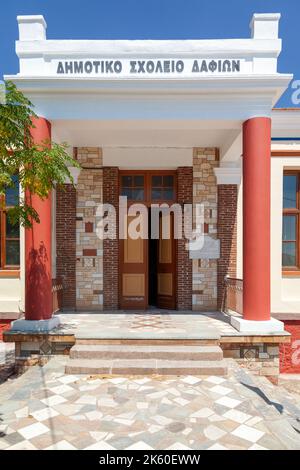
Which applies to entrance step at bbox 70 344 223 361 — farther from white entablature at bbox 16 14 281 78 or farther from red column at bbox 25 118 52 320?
white entablature at bbox 16 14 281 78

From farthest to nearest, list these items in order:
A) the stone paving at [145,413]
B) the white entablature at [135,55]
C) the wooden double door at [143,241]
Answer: the wooden double door at [143,241] < the white entablature at [135,55] < the stone paving at [145,413]

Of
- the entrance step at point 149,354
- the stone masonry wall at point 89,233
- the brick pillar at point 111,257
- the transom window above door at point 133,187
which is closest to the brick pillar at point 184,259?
the transom window above door at point 133,187

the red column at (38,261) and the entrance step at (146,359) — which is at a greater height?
the red column at (38,261)

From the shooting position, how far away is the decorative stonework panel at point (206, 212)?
8.25 m

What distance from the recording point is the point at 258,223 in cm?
591

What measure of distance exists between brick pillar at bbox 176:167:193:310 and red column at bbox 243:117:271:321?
7.96 ft

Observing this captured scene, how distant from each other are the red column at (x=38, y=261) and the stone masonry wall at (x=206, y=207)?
12.4 feet

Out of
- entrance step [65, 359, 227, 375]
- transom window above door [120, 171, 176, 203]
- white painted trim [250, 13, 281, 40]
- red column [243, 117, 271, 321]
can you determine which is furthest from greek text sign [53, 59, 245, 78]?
entrance step [65, 359, 227, 375]

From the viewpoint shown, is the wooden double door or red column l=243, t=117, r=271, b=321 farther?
the wooden double door

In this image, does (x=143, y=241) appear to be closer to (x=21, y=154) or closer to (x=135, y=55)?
(x=135, y=55)

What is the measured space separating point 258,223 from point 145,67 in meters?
3.50

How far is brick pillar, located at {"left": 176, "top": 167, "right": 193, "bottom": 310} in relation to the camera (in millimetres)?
8250

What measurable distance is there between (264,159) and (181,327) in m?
3.45
